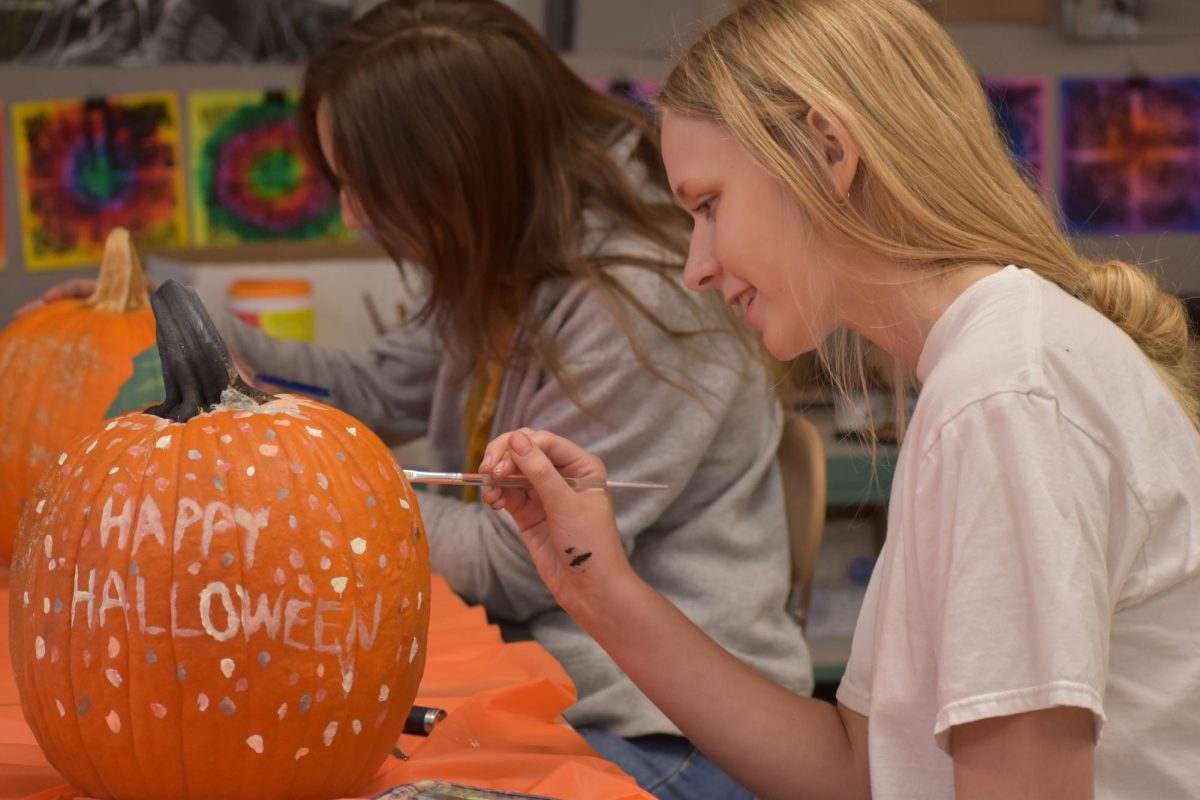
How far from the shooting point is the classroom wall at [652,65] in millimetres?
2379

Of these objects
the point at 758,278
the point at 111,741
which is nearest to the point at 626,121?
the point at 758,278

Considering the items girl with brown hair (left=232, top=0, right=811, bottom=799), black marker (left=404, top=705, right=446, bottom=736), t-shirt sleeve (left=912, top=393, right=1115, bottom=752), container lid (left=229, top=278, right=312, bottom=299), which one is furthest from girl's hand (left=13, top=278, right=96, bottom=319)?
t-shirt sleeve (left=912, top=393, right=1115, bottom=752)

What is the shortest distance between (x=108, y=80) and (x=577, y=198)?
1.30m

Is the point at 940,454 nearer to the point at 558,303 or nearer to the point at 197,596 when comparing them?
the point at 197,596

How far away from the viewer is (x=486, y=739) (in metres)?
0.90

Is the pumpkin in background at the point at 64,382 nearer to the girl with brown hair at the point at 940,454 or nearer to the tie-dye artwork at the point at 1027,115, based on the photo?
the girl with brown hair at the point at 940,454

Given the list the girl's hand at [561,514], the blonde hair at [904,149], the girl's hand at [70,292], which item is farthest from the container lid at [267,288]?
the blonde hair at [904,149]

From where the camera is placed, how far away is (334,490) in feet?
2.57

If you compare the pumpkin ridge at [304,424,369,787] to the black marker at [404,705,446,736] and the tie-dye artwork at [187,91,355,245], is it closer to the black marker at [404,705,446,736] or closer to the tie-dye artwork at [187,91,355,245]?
the black marker at [404,705,446,736]

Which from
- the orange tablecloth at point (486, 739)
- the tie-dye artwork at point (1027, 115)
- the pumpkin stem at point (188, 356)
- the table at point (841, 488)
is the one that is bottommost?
the table at point (841, 488)

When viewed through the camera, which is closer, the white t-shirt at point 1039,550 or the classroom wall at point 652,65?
the white t-shirt at point 1039,550

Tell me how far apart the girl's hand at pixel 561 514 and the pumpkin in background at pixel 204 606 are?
0.17 meters

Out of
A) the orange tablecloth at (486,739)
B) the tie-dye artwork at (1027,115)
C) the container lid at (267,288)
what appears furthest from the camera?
the tie-dye artwork at (1027,115)

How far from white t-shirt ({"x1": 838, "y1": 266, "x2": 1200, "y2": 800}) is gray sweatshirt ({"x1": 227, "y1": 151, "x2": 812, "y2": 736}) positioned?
518 millimetres
